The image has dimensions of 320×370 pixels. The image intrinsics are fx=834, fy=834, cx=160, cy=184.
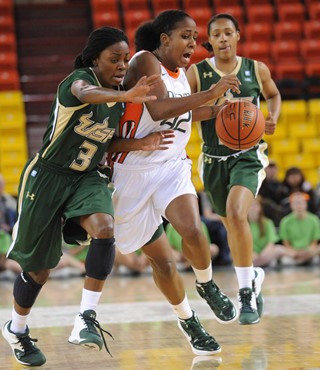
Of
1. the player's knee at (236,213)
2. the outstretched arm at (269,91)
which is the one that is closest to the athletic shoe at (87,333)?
the player's knee at (236,213)

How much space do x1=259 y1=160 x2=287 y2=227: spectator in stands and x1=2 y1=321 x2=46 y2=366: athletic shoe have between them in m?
6.47

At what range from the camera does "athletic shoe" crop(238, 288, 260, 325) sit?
5.01 meters

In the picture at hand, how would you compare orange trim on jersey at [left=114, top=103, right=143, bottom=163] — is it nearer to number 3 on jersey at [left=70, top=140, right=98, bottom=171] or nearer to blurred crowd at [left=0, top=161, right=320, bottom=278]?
number 3 on jersey at [left=70, top=140, right=98, bottom=171]

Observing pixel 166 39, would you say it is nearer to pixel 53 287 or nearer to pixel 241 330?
pixel 241 330

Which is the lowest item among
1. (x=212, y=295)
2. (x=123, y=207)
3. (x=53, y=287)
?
(x=53, y=287)

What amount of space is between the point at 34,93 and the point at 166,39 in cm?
1045

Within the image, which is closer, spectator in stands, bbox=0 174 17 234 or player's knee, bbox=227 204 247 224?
player's knee, bbox=227 204 247 224

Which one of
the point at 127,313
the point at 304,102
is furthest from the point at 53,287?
the point at 304,102

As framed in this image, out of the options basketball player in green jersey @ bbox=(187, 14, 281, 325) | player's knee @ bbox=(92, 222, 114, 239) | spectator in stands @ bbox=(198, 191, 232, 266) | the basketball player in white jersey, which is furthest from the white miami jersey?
spectator in stands @ bbox=(198, 191, 232, 266)

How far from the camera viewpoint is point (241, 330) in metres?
5.38

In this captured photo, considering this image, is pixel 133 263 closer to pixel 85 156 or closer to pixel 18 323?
pixel 18 323

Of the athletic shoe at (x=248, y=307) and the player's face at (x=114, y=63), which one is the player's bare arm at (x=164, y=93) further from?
the athletic shoe at (x=248, y=307)

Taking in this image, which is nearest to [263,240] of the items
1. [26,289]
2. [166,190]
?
[166,190]

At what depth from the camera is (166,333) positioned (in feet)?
17.4
